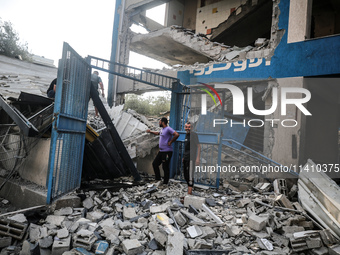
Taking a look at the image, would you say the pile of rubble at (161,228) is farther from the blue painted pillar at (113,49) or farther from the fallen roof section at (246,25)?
the blue painted pillar at (113,49)

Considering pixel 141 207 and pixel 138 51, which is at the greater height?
pixel 138 51

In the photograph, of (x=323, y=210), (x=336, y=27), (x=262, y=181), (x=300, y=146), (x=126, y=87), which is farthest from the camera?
(x=126, y=87)

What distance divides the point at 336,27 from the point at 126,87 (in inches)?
458

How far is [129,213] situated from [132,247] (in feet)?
3.95

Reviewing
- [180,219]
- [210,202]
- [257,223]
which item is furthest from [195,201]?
[257,223]

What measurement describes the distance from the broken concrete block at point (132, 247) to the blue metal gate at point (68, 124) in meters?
1.51

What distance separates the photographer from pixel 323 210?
371 cm

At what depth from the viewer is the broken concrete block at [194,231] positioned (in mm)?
3467

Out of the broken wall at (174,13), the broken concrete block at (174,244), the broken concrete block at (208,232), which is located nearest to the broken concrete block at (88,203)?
the broken concrete block at (174,244)

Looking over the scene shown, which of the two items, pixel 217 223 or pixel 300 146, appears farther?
pixel 300 146

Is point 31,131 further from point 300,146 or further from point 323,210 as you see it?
point 300,146

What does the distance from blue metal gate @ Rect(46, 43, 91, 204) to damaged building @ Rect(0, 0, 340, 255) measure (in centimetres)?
2

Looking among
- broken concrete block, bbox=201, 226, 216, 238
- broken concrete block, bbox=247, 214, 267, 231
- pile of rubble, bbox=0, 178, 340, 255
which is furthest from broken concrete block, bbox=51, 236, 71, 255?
broken concrete block, bbox=247, 214, 267, 231

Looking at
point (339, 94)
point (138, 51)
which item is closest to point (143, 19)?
point (138, 51)
